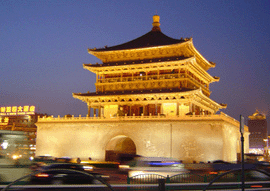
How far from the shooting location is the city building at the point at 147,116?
38.1m

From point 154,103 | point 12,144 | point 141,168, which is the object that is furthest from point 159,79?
point 12,144

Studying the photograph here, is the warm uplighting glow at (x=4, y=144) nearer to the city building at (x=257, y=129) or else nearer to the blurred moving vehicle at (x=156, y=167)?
the blurred moving vehicle at (x=156, y=167)

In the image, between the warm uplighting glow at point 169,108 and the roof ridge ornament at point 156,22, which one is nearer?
the warm uplighting glow at point 169,108

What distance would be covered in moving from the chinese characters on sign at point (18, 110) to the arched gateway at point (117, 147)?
3551 centimetres

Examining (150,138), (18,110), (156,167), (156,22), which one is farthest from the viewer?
(18,110)

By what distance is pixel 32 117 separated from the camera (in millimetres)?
84375

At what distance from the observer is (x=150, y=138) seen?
1561 inches

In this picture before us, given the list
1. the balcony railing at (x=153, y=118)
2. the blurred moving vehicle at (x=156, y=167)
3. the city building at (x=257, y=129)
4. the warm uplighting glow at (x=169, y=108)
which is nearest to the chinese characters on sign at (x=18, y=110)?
the balcony railing at (x=153, y=118)

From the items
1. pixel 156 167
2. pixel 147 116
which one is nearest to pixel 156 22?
pixel 147 116

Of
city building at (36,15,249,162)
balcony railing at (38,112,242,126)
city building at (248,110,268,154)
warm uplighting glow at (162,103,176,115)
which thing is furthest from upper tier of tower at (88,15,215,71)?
city building at (248,110,268,154)

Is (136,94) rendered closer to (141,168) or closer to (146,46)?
(146,46)

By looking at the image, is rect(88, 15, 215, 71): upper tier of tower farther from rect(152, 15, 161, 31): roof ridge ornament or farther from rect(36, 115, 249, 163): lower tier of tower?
rect(36, 115, 249, 163): lower tier of tower

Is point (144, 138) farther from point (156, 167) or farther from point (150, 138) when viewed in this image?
point (156, 167)

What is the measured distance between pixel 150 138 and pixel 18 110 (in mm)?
45974
